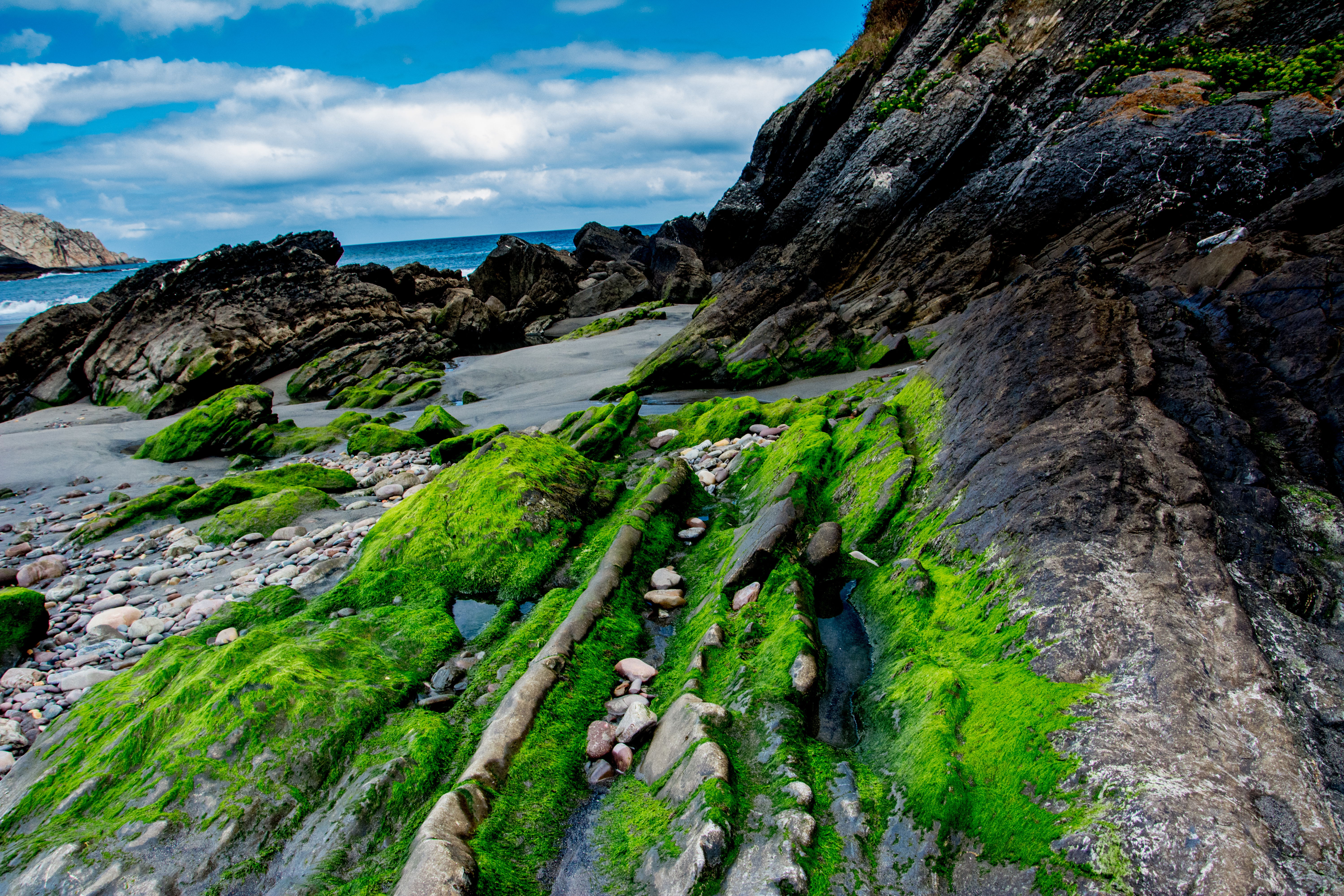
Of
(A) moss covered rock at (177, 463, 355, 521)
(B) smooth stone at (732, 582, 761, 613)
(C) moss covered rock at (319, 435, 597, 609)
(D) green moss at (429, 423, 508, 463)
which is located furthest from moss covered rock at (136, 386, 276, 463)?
(B) smooth stone at (732, 582, 761, 613)

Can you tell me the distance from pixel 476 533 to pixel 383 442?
7.51m

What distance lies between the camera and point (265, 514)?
8836 millimetres

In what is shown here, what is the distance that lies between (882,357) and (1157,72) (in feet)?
31.6

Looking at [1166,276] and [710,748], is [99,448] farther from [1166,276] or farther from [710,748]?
[1166,276]

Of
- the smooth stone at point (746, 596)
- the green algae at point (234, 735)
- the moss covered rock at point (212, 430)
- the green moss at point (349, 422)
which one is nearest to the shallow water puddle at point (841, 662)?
the smooth stone at point (746, 596)

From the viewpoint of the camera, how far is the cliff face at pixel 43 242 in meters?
104

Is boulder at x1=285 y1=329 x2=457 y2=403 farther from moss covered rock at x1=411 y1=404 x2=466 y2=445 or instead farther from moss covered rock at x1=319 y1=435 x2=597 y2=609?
moss covered rock at x1=319 y1=435 x2=597 y2=609

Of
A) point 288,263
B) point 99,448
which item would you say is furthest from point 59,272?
point 99,448

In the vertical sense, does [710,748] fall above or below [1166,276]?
below

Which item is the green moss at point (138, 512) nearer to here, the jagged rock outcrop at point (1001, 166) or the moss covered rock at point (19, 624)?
the moss covered rock at point (19, 624)

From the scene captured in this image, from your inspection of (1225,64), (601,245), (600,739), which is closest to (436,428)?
(600,739)

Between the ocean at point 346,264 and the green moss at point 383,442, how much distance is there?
23928 millimetres

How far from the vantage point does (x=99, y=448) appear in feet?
48.2

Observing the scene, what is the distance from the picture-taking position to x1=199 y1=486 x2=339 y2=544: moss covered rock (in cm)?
862
